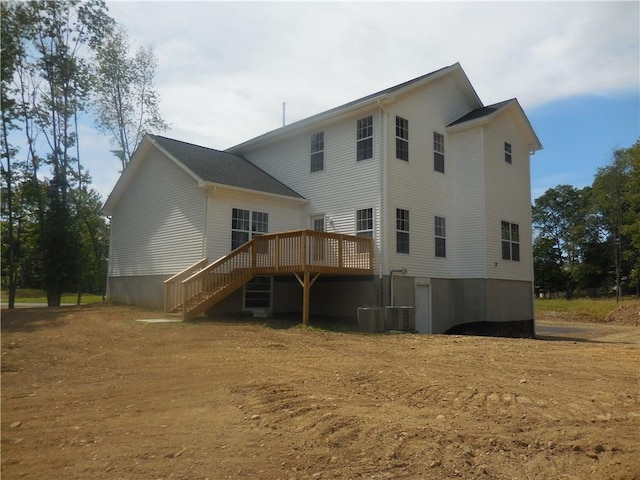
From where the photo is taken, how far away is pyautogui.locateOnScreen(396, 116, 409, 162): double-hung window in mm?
17297

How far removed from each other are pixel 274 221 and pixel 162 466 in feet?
47.0

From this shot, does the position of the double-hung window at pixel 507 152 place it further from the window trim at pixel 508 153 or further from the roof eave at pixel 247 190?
the roof eave at pixel 247 190

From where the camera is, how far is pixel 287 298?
1870 cm

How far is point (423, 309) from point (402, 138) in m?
6.02

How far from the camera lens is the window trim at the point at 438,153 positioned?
62.0ft

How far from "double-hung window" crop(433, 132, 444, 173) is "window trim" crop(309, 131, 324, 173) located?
4226 millimetres

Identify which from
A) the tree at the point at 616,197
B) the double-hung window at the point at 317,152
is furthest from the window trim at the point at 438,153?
the tree at the point at 616,197

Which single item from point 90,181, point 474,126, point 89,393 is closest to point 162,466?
point 89,393

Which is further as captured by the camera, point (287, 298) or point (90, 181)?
point (90, 181)

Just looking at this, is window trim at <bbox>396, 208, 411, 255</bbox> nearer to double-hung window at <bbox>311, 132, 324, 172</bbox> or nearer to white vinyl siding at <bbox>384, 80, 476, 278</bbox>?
white vinyl siding at <bbox>384, 80, 476, 278</bbox>

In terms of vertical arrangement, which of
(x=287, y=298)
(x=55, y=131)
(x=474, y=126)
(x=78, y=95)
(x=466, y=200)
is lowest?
(x=287, y=298)

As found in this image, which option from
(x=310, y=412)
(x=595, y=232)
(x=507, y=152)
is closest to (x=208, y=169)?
(x=507, y=152)

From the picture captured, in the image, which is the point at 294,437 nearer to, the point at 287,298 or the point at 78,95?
the point at 287,298

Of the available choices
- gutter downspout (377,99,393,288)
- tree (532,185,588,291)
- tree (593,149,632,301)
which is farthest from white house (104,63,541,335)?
tree (532,185,588,291)
